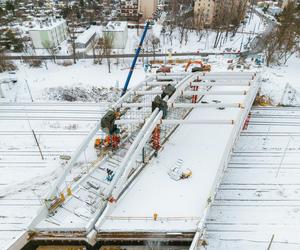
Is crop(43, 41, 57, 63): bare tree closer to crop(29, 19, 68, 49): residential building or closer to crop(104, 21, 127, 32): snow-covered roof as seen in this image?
crop(29, 19, 68, 49): residential building

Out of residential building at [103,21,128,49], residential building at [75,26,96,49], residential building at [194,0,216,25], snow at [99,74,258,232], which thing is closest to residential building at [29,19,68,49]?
residential building at [75,26,96,49]

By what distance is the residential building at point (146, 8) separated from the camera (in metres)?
64.9

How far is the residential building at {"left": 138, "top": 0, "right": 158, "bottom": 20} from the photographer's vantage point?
6493cm

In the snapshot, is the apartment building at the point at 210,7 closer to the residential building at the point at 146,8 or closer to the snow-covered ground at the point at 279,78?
the residential building at the point at 146,8

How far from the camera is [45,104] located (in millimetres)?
28922

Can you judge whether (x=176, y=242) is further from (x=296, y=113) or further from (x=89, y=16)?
(x=89, y=16)

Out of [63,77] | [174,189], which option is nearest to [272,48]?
[63,77]

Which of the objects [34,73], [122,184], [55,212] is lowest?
[34,73]

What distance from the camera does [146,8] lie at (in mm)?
65875

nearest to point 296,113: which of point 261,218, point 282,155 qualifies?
point 282,155

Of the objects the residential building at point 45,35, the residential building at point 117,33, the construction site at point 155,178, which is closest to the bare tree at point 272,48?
the construction site at point 155,178

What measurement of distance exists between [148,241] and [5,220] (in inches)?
354

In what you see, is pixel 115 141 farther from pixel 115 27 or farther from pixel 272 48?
pixel 115 27

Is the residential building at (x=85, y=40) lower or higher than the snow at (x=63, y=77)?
higher
